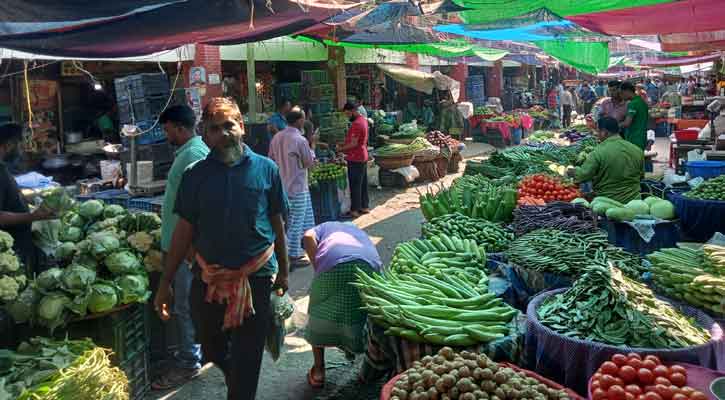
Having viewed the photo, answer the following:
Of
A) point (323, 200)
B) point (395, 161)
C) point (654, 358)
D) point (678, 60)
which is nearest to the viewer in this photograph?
point (654, 358)

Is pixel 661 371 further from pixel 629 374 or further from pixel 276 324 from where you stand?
pixel 276 324

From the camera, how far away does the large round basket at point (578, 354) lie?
10.3ft

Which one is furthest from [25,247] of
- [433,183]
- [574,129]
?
[574,129]

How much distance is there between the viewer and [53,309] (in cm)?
383

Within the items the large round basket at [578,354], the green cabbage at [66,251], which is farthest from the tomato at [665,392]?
the green cabbage at [66,251]

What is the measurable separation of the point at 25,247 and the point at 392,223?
20.9 feet

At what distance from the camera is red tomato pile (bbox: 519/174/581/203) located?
724 cm

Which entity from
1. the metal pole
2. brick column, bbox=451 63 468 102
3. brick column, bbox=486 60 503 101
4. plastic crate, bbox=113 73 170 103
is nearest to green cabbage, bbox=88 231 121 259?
plastic crate, bbox=113 73 170 103

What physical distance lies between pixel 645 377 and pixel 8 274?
3.67 m

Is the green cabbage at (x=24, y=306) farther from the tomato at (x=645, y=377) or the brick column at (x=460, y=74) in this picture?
the brick column at (x=460, y=74)

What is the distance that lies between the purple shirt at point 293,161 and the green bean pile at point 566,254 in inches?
143

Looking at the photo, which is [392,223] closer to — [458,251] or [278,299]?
[458,251]

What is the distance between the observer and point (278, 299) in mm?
4262

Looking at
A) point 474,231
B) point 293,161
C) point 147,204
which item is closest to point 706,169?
point 474,231
